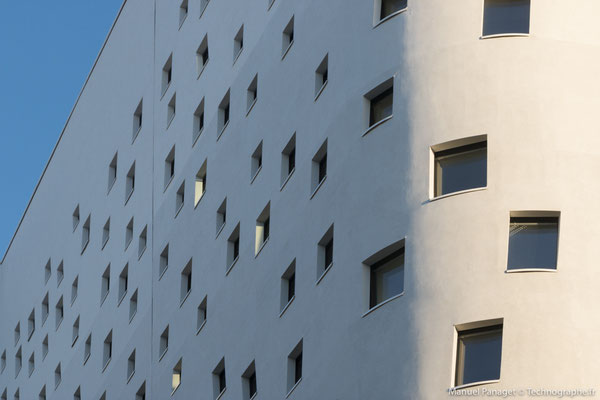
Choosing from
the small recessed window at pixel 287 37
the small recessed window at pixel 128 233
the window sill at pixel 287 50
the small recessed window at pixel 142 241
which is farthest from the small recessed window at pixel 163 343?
the small recessed window at pixel 287 37

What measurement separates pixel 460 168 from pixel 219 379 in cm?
991

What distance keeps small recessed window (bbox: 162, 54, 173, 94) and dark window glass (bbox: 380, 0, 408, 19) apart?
14004 mm

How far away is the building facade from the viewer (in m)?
27.4

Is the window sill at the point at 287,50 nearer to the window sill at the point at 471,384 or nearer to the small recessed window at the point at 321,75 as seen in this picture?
the small recessed window at the point at 321,75

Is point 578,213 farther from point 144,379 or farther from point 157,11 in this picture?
point 157,11

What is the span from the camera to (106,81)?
52906mm

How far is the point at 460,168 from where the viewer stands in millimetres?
29172

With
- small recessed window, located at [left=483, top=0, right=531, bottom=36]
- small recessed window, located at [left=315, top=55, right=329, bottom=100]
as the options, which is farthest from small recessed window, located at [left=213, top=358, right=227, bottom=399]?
small recessed window, located at [left=483, top=0, right=531, bottom=36]

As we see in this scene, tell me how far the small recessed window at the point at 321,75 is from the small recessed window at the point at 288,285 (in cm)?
381

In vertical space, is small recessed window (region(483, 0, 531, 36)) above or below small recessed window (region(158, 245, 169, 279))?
above

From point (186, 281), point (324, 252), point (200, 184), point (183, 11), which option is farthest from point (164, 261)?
point (324, 252)

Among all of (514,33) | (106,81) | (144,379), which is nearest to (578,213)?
(514,33)

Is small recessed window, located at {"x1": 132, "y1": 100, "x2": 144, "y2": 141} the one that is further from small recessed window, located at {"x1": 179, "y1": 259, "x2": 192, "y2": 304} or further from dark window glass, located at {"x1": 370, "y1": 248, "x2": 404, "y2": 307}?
dark window glass, located at {"x1": 370, "y1": 248, "x2": 404, "y2": 307}

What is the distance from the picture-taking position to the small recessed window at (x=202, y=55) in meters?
42.5
